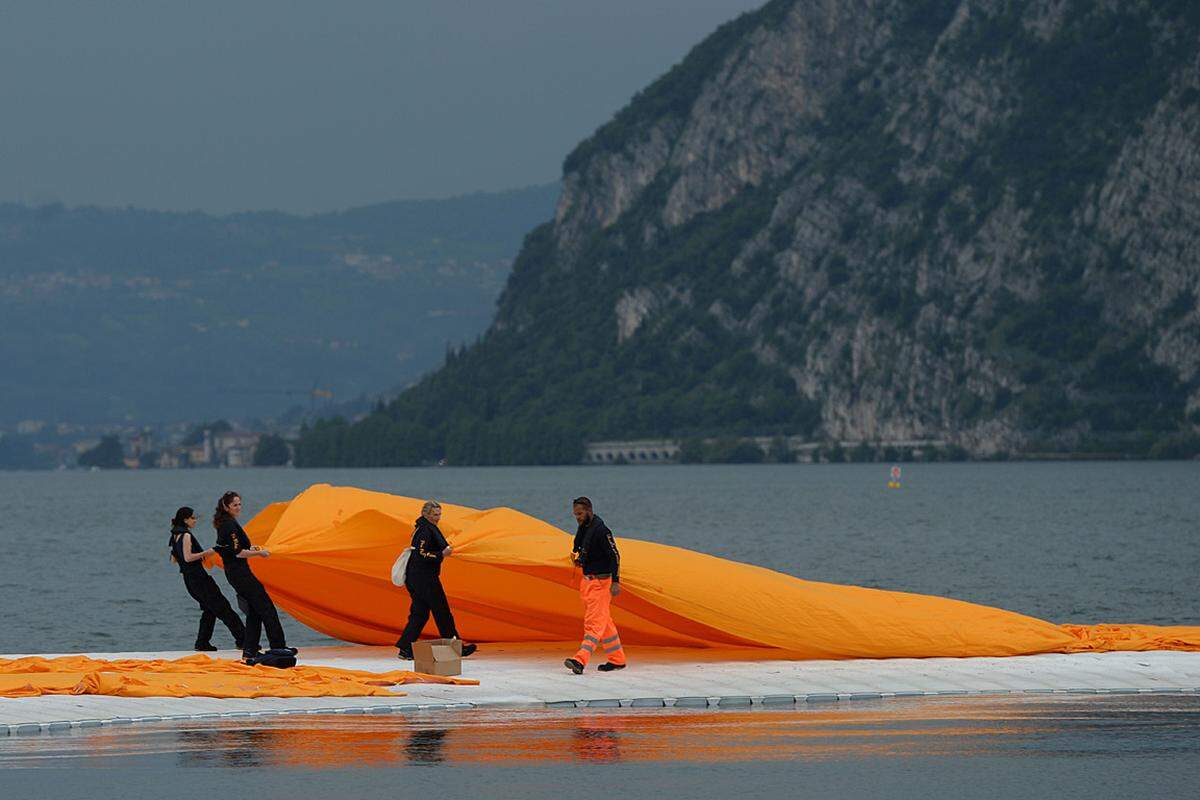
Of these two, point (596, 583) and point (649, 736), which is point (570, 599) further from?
point (649, 736)

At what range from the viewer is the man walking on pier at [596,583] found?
88.5ft

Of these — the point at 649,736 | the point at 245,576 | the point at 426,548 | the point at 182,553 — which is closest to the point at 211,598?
the point at 182,553

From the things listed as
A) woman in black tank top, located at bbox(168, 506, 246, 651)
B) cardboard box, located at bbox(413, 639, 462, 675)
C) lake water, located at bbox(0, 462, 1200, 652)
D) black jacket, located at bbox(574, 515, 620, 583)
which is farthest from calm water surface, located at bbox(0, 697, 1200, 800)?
lake water, located at bbox(0, 462, 1200, 652)

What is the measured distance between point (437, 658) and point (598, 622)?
2.16 meters

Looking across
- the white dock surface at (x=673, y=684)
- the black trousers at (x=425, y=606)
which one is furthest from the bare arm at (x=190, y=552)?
the black trousers at (x=425, y=606)

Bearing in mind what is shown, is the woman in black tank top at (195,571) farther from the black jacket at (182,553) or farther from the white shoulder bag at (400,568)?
the white shoulder bag at (400,568)

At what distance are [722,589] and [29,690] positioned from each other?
31.3 feet

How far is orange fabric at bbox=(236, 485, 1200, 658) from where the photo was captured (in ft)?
95.5

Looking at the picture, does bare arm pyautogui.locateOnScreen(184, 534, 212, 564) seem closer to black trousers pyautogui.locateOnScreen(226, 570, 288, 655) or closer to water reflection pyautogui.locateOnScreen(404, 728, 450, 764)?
black trousers pyautogui.locateOnScreen(226, 570, 288, 655)

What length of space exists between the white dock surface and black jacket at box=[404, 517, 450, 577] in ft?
4.40

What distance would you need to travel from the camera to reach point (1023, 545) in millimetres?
101500

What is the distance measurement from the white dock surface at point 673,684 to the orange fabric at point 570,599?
18.4 inches

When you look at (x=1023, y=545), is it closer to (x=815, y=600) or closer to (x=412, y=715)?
(x=815, y=600)

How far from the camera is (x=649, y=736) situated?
71.2 ft
